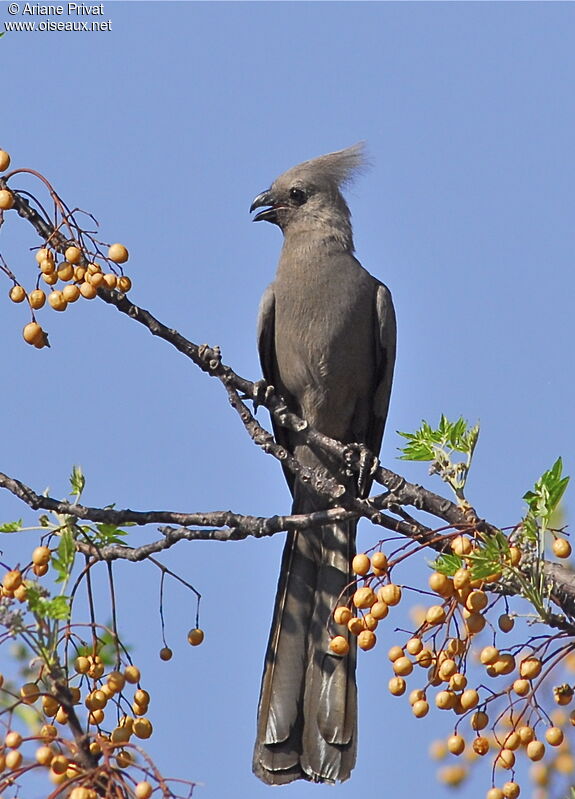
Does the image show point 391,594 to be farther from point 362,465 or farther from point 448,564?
point 362,465

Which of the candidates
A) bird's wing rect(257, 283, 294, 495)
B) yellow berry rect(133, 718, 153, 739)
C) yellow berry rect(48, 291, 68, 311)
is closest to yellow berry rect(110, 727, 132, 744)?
yellow berry rect(133, 718, 153, 739)

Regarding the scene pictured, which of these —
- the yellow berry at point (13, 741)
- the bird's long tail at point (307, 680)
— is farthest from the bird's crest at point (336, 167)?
the yellow berry at point (13, 741)

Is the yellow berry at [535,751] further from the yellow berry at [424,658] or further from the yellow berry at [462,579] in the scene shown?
the yellow berry at [462,579]

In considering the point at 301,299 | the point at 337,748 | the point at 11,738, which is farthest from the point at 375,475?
the point at 11,738

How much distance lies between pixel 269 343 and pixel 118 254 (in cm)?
287

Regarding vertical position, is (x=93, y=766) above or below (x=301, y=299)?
below

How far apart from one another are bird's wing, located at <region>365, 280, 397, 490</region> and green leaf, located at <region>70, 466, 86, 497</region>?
3.03m

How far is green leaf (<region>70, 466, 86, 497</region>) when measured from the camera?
3.90m

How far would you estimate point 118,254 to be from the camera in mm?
3871

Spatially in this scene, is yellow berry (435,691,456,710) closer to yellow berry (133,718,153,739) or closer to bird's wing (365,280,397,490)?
yellow berry (133,718,153,739)

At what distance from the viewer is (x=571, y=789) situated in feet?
10.6

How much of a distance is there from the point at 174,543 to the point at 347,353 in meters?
2.67

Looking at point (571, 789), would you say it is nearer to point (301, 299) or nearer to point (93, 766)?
point (93, 766)

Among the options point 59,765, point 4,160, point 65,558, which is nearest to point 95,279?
point 4,160
